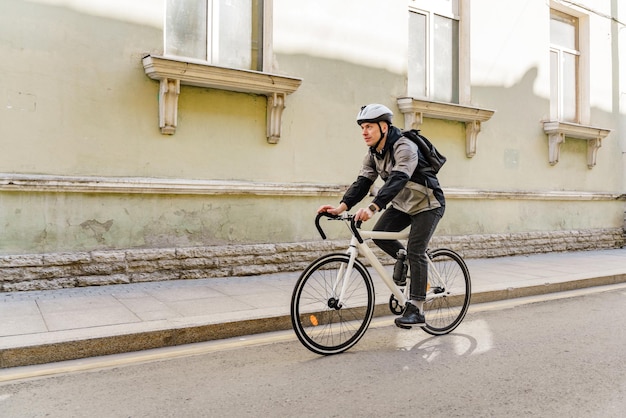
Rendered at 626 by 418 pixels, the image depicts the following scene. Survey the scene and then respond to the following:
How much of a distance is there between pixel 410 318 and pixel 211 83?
4.08 metres

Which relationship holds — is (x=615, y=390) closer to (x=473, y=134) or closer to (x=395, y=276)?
(x=395, y=276)

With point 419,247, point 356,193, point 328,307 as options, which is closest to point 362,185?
point 356,193

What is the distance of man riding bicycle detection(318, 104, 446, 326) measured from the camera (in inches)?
181

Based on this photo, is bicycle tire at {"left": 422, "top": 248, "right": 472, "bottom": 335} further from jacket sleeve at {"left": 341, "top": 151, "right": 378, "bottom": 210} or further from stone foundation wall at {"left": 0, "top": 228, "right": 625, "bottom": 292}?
stone foundation wall at {"left": 0, "top": 228, "right": 625, "bottom": 292}

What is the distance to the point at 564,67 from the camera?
1256 centimetres

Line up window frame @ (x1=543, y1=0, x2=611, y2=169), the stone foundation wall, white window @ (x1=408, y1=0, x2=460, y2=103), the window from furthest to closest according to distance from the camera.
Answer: the window < window frame @ (x1=543, y1=0, x2=611, y2=169) < white window @ (x1=408, y1=0, x2=460, y2=103) < the stone foundation wall

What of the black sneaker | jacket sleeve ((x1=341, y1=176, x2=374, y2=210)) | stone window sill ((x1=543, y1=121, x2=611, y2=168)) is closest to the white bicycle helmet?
jacket sleeve ((x1=341, y1=176, x2=374, y2=210))

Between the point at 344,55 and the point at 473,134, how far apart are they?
3004 millimetres

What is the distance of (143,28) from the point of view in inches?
275

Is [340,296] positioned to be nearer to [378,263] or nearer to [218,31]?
[378,263]

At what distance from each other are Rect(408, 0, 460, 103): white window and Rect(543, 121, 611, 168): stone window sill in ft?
8.21

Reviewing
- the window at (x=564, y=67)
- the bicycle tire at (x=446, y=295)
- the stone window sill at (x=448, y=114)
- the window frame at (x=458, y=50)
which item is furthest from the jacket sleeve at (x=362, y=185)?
the window at (x=564, y=67)

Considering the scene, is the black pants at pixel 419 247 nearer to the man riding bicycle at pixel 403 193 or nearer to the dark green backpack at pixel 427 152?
the man riding bicycle at pixel 403 193

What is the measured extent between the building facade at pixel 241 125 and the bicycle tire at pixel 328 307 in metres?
3.13
